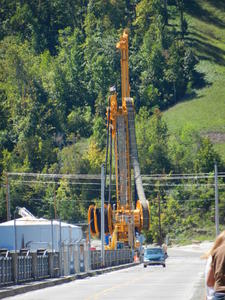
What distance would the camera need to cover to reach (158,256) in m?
66.9

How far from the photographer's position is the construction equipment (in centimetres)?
8862

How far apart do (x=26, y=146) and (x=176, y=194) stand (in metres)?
32.2

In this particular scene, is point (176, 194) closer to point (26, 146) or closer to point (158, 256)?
→ point (26, 146)

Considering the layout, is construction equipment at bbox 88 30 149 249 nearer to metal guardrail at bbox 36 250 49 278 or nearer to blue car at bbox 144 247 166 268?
blue car at bbox 144 247 166 268

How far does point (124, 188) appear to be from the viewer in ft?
315

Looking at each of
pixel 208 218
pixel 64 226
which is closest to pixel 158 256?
pixel 64 226

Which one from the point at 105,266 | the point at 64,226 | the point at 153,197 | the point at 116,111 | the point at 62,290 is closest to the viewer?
the point at 62,290

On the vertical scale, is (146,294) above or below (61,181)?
below

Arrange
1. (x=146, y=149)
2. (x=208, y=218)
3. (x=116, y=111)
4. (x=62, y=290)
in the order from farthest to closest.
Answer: (x=146, y=149) → (x=208, y=218) → (x=116, y=111) → (x=62, y=290)

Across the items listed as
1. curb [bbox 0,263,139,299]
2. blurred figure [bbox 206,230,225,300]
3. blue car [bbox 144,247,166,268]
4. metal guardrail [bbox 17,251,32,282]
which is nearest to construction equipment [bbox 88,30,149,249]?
blue car [bbox 144,247,166,268]

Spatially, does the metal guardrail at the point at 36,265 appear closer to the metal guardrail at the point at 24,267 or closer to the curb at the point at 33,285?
the metal guardrail at the point at 24,267

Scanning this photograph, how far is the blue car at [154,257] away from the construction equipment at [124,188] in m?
15.5

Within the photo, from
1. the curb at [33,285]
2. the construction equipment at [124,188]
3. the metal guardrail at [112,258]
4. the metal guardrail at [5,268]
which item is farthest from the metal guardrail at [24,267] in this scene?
the construction equipment at [124,188]

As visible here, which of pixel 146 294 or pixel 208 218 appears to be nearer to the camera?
pixel 146 294
